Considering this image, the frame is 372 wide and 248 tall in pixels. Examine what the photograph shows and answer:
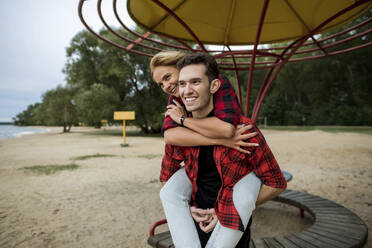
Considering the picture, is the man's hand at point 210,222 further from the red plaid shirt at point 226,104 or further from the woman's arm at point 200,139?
the red plaid shirt at point 226,104

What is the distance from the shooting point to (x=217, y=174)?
1.46m

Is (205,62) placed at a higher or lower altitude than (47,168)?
higher

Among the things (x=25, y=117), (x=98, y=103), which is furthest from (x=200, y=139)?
(x=25, y=117)

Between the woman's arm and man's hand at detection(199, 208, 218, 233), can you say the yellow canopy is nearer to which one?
the woman's arm

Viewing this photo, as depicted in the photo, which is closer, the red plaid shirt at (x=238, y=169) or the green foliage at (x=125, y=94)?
the red plaid shirt at (x=238, y=169)

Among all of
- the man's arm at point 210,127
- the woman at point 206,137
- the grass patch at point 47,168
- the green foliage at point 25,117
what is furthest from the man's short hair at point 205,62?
the green foliage at point 25,117

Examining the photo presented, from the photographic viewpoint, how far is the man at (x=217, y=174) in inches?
48.5

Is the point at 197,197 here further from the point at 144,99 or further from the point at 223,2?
the point at 144,99

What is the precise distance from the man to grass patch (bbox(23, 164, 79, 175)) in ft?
21.8

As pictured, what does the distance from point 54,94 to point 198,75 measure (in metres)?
31.4

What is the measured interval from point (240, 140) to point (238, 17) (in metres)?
3.09

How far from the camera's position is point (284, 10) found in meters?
3.48

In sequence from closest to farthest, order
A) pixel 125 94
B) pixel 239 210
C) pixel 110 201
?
pixel 239 210 < pixel 110 201 < pixel 125 94

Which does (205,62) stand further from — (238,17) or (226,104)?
(238,17)
